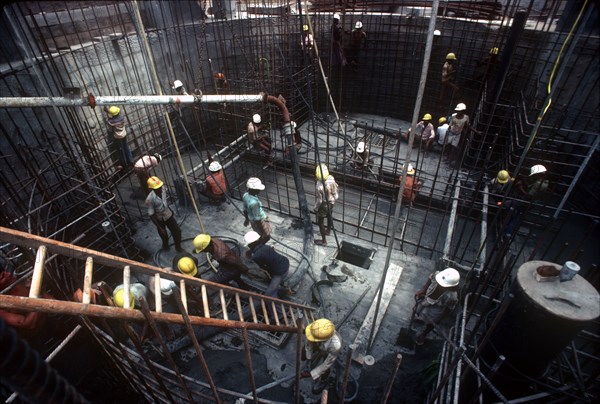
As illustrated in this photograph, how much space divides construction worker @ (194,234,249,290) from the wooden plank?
2.56 meters

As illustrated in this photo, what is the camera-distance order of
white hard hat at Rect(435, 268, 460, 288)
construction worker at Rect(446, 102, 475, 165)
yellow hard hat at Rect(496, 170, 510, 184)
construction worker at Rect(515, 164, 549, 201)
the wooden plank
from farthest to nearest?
construction worker at Rect(446, 102, 475, 165) < yellow hard hat at Rect(496, 170, 510, 184) < construction worker at Rect(515, 164, 549, 201) < the wooden plank < white hard hat at Rect(435, 268, 460, 288)

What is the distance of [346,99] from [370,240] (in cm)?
992

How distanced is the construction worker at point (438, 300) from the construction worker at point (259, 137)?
6272 millimetres

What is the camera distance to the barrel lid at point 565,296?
9.95 feet

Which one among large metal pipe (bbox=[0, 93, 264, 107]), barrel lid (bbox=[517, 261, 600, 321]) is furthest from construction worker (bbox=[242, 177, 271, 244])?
barrel lid (bbox=[517, 261, 600, 321])

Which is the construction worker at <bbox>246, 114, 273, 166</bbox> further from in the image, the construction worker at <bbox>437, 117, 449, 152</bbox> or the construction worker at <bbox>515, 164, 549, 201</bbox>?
the construction worker at <bbox>515, 164, 549, 201</bbox>

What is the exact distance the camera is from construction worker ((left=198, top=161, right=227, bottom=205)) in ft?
29.2

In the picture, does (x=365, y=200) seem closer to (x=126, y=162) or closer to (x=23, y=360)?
(x=126, y=162)

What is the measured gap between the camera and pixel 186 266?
20.5ft

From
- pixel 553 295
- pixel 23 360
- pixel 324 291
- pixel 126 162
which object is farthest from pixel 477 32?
pixel 23 360

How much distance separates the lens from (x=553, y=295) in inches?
125

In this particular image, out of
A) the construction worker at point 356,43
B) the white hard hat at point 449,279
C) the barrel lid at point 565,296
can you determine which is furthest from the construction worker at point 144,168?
the construction worker at point 356,43

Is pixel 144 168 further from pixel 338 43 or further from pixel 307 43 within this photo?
pixel 338 43

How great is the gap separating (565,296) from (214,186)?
7.84m
